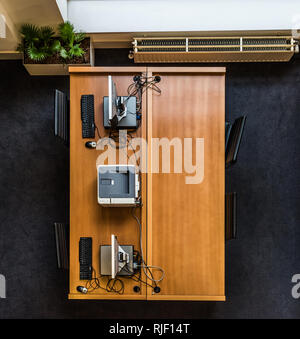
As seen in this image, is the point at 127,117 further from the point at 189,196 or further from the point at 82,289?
the point at 82,289

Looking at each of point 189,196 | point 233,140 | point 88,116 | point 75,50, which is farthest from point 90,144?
point 233,140

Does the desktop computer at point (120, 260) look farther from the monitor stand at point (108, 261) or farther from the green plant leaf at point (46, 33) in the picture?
the green plant leaf at point (46, 33)

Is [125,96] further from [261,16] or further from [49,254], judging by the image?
[49,254]

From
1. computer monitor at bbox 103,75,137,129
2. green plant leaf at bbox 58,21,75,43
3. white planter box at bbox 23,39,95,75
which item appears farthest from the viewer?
white planter box at bbox 23,39,95,75

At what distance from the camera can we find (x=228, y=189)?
314 cm

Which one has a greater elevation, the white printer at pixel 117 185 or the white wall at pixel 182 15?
the white wall at pixel 182 15

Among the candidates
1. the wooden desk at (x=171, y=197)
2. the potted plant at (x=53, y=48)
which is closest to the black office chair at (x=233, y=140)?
the wooden desk at (x=171, y=197)

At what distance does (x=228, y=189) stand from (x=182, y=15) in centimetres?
183

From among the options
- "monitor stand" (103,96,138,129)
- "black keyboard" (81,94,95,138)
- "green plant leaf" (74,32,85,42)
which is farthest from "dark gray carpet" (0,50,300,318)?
"monitor stand" (103,96,138,129)

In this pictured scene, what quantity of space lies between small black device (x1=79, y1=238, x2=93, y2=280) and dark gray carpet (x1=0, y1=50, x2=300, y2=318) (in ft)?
2.78

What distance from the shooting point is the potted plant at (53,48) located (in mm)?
2828

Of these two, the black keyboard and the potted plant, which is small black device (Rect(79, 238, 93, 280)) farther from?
the potted plant

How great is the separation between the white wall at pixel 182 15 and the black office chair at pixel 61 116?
3.18 feet

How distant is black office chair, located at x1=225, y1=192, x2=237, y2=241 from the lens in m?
2.26
